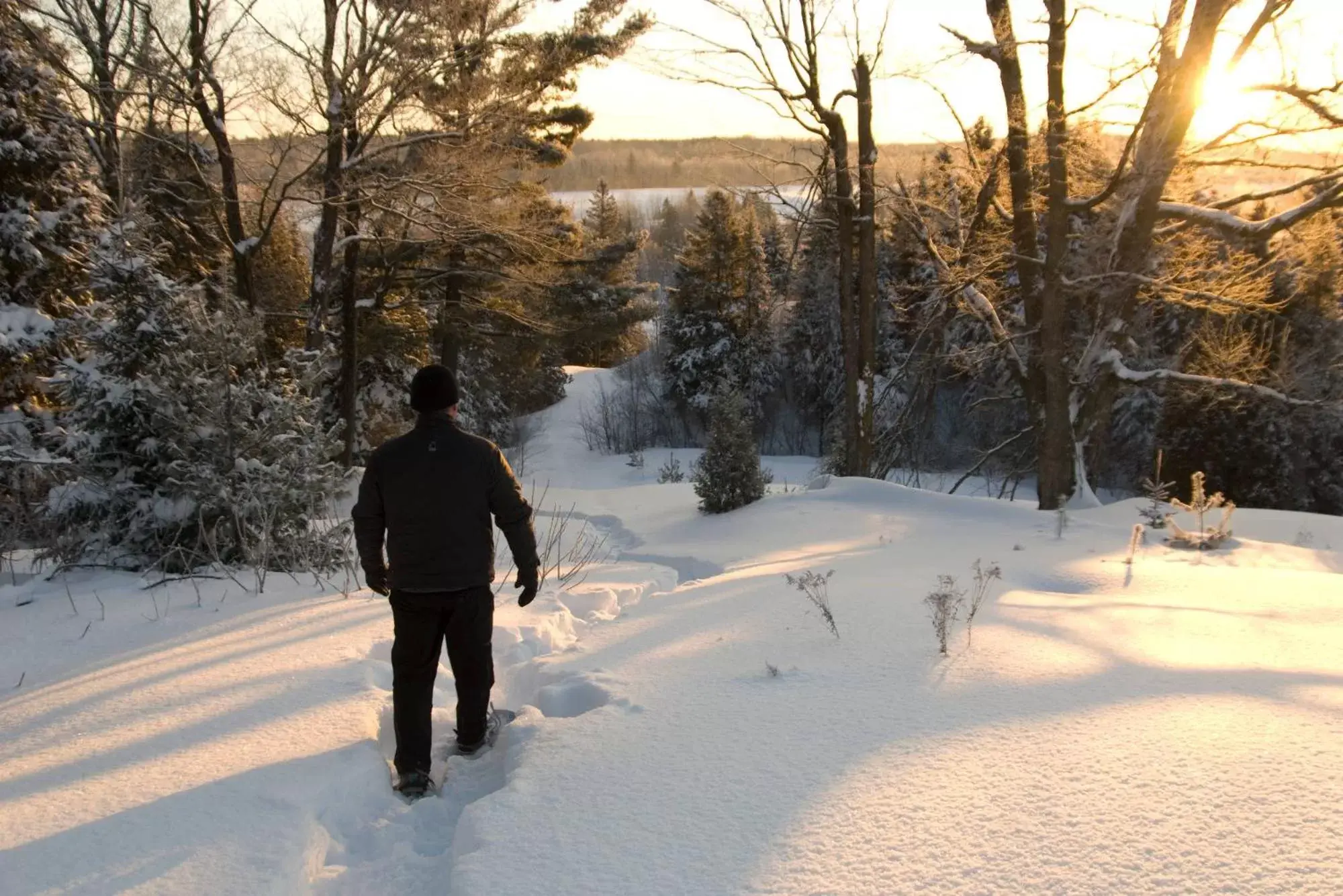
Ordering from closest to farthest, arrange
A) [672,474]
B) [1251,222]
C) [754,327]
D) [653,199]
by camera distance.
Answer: [1251,222] < [672,474] < [754,327] < [653,199]

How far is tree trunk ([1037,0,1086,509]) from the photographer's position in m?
10.2

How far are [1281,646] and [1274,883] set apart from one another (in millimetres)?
2469

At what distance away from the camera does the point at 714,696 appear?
3910 millimetres

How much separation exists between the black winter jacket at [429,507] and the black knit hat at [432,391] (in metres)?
0.05

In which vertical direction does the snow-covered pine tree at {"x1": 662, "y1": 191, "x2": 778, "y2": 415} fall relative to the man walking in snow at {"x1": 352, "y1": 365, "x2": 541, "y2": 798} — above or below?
above

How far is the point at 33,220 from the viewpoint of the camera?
1325 cm

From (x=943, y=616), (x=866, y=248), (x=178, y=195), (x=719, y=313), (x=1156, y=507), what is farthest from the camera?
(x=719, y=313)

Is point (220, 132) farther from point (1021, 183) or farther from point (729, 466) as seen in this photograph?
point (1021, 183)

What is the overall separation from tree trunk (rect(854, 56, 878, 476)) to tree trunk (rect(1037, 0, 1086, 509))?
340cm

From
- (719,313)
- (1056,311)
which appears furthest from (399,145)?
(719,313)

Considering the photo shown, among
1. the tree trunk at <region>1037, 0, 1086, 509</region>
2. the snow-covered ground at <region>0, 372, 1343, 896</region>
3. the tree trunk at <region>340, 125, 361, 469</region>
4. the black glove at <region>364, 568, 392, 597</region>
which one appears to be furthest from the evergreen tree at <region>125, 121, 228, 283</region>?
the tree trunk at <region>1037, 0, 1086, 509</region>

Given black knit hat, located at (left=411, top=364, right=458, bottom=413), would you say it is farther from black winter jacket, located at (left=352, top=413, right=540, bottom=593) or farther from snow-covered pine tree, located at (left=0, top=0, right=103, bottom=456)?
snow-covered pine tree, located at (left=0, top=0, right=103, bottom=456)

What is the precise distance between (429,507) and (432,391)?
0.51m

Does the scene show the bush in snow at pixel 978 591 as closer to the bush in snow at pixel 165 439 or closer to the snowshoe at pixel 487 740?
the snowshoe at pixel 487 740
